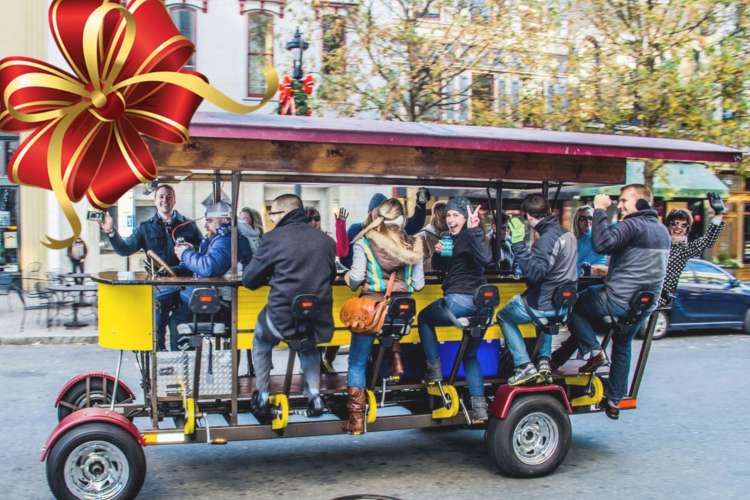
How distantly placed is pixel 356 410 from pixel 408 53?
35.8 ft

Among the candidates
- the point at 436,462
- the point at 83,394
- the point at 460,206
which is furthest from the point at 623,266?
the point at 83,394

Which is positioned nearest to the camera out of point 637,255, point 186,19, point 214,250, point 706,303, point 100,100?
point 100,100

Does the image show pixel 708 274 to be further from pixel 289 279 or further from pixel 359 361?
pixel 289 279

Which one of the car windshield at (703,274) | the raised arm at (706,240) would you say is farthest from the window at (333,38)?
the raised arm at (706,240)

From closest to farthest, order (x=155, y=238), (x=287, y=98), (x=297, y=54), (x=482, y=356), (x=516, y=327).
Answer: (x=516, y=327) → (x=482, y=356) → (x=155, y=238) → (x=297, y=54) → (x=287, y=98)

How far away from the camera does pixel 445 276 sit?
6477mm

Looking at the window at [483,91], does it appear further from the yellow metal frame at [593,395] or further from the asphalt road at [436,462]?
the yellow metal frame at [593,395]

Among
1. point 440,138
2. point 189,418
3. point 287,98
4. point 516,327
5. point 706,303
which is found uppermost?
point 287,98

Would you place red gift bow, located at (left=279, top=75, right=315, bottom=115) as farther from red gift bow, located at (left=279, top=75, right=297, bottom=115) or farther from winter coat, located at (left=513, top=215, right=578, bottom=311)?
winter coat, located at (left=513, top=215, right=578, bottom=311)

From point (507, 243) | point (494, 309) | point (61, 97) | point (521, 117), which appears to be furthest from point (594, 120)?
point (61, 97)

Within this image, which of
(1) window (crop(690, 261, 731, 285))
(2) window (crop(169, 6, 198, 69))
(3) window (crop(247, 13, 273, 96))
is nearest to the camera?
(1) window (crop(690, 261, 731, 285))

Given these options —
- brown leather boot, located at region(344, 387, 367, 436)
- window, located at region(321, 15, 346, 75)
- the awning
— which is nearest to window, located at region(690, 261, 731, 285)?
the awning

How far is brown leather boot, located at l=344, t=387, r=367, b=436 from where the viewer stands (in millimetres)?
5984

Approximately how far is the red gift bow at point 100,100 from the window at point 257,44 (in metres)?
15.4
